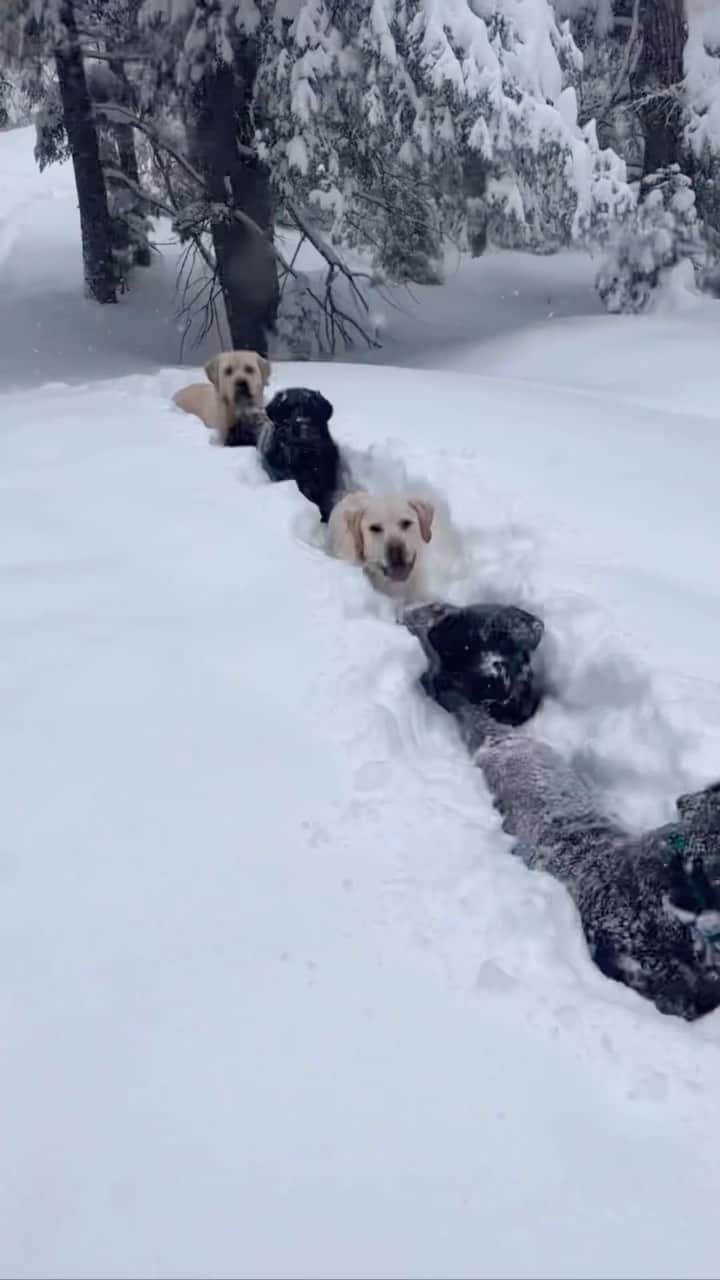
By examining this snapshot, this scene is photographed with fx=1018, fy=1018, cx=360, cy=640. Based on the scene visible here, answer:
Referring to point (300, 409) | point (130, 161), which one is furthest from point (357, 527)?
point (130, 161)

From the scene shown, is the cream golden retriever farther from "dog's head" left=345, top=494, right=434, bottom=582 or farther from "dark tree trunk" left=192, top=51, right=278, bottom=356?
"dark tree trunk" left=192, top=51, right=278, bottom=356

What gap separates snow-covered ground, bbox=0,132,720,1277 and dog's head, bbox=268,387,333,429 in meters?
1.07

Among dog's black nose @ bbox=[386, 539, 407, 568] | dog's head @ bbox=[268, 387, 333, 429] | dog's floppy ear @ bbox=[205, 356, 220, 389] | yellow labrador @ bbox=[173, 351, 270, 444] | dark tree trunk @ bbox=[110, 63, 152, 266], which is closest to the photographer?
dog's black nose @ bbox=[386, 539, 407, 568]

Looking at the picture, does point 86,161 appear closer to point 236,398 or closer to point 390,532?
point 236,398

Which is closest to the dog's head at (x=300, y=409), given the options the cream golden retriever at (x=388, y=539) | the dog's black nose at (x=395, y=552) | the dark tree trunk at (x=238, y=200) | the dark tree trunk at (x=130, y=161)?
the cream golden retriever at (x=388, y=539)

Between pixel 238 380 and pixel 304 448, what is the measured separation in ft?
3.05

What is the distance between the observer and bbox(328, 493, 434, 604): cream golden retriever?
4609mm

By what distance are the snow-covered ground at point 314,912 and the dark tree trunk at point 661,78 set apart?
7.68 m

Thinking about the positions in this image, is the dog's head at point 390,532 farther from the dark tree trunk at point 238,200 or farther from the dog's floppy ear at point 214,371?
the dark tree trunk at point 238,200

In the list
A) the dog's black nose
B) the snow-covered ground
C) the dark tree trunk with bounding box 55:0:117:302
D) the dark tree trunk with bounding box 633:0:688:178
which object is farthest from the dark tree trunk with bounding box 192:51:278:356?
the dog's black nose

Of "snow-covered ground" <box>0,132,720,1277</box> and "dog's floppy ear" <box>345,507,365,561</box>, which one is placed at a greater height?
"snow-covered ground" <box>0,132,720,1277</box>

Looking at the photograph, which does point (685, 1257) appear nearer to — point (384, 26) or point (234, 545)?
point (234, 545)

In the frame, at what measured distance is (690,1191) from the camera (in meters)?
1.66

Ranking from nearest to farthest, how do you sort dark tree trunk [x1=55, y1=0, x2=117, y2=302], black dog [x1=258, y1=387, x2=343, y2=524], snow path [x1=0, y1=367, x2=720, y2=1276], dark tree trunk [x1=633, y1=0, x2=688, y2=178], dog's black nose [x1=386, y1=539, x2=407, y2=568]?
snow path [x1=0, y1=367, x2=720, y2=1276] → dog's black nose [x1=386, y1=539, x2=407, y2=568] → black dog [x1=258, y1=387, x2=343, y2=524] → dark tree trunk [x1=633, y1=0, x2=688, y2=178] → dark tree trunk [x1=55, y1=0, x2=117, y2=302]
